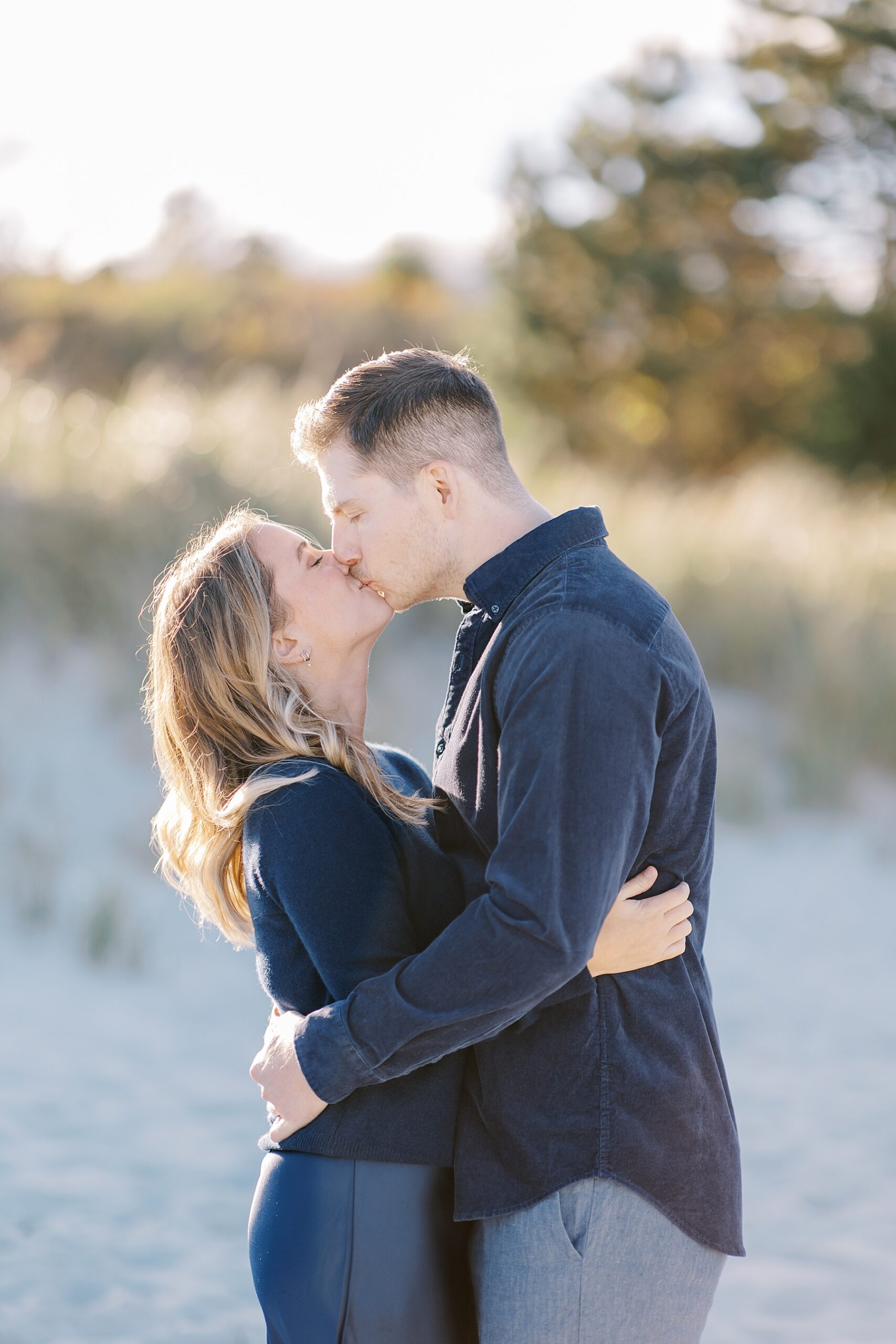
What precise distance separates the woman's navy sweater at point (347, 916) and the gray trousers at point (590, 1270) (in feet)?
0.57

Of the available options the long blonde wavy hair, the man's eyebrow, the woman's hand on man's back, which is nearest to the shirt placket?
the long blonde wavy hair

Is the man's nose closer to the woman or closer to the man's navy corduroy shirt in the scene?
the woman

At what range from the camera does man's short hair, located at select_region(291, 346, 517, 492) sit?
185cm

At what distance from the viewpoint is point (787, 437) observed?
20312 mm

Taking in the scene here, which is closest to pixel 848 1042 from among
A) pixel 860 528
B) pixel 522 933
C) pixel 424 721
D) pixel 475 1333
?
pixel 424 721

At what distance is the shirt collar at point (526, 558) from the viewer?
69.4 inches

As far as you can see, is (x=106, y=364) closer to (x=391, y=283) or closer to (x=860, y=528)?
(x=391, y=283)

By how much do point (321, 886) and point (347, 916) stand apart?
0.06 metres

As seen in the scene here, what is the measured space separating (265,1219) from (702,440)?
21.2 metres

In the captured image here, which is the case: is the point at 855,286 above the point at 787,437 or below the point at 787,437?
above

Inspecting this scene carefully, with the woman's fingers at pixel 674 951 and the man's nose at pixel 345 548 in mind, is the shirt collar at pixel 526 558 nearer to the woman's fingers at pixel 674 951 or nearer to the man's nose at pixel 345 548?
the man's nose at pixel 345 548

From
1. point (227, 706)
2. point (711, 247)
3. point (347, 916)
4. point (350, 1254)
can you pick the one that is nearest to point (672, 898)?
point (347, 916)

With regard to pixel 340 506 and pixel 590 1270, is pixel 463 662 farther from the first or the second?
pixel 590 1270

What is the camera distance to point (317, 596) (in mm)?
2051
